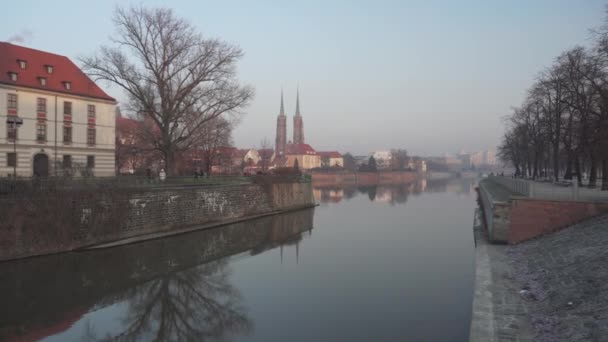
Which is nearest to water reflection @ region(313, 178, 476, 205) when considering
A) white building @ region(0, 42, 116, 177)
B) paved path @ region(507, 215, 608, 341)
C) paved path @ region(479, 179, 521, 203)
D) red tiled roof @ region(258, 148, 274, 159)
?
red tiled roof @ region(258, 148, 274, 159)

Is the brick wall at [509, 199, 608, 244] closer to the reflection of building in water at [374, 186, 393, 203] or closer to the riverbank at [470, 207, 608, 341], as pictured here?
the riverbank at [470, 207, 608, 341]

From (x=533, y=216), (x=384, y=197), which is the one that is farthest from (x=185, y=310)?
(x=384, y=197)

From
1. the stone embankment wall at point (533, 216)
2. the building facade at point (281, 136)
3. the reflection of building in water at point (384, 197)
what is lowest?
the reflection of building in water at point (384, 197)

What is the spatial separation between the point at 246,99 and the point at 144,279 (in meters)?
16.3

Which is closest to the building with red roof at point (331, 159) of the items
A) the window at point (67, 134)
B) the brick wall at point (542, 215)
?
the window at point (67, 134)

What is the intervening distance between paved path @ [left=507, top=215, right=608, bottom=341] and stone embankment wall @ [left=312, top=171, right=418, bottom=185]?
77.7 metres

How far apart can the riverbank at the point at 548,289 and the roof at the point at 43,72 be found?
87.4ft

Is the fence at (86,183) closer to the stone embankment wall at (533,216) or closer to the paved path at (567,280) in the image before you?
the stone embankment wall at (533,216)

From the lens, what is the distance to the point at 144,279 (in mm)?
14664

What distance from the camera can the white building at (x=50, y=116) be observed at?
25.7 m

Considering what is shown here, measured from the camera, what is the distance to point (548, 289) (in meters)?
9.98

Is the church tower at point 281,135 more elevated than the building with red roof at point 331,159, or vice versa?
the church tower at point 281,135

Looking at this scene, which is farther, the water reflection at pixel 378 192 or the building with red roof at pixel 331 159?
the building with red roof at pixel 331 159

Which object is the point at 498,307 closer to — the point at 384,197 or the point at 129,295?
the point at 129,295
